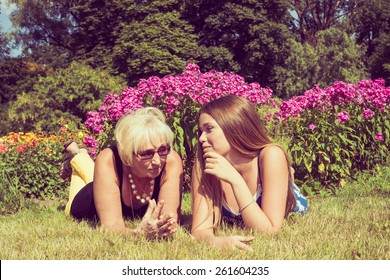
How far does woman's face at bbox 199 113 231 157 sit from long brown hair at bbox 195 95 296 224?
3cm

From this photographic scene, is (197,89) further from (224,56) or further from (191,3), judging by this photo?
(191,3)

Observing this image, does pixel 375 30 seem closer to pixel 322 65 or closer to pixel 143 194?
pixel 322 65

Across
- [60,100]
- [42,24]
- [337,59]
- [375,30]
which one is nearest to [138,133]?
[60,100]

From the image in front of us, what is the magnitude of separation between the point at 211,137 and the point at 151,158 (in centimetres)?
43

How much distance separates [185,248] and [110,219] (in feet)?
2.56

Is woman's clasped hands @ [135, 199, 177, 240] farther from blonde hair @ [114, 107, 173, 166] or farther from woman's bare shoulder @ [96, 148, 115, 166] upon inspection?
woman's bare shoulder @ [96, 148, 115, 166]

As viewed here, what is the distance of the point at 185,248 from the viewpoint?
3061 mm

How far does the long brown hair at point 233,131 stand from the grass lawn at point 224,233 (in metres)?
0.35

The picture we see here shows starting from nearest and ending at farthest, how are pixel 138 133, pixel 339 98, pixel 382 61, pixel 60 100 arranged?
pixel 138 133 < pixel 339 98 < pixel 60 100 < pixel 382 61

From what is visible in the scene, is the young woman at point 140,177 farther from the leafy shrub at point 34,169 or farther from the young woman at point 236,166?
the leafy shrub at point 34,169

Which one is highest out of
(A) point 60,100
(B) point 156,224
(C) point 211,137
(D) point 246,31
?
(D) point 246,31

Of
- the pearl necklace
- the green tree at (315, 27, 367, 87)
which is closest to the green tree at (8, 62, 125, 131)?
the pearl necklace

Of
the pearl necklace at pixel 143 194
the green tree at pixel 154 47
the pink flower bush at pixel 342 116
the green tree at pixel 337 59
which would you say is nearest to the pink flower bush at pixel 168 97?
the pink flower bush at pixel 342 116

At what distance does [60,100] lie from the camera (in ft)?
53.1
